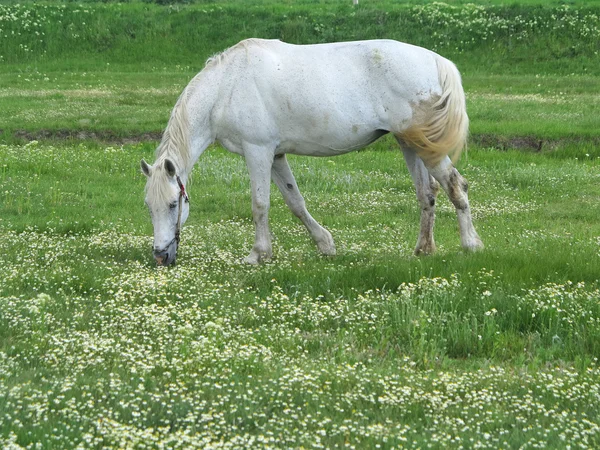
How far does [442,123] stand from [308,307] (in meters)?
2.79

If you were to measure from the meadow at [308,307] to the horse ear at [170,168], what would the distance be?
3.13 ft

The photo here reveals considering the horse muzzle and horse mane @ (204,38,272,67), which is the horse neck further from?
the horse muzzle

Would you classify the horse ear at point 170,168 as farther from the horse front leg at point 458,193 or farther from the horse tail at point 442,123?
the horse front leg at point 458,193

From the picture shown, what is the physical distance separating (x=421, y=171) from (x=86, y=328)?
432 cm

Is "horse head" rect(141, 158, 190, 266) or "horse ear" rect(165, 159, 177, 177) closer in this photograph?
"horse ear" rect(165, 159, 177, 177)

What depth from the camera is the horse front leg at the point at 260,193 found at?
9172mm

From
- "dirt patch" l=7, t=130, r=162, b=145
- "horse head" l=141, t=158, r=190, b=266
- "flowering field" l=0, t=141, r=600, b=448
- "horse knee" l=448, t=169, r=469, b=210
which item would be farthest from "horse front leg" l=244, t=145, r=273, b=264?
"dirt patch" l=7, t=130, r=162, b=145

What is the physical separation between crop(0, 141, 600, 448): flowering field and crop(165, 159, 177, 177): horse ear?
952mm

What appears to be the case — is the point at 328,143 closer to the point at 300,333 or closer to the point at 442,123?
the point at 442,123

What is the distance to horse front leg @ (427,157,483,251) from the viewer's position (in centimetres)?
916

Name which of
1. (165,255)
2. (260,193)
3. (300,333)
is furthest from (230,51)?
(300,333)

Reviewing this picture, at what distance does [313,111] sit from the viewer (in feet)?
29.8

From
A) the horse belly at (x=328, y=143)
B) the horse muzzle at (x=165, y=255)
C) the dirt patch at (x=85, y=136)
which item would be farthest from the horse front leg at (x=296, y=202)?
the dirt patch at (x=85, y=136)

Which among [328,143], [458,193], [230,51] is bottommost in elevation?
[458,193]
